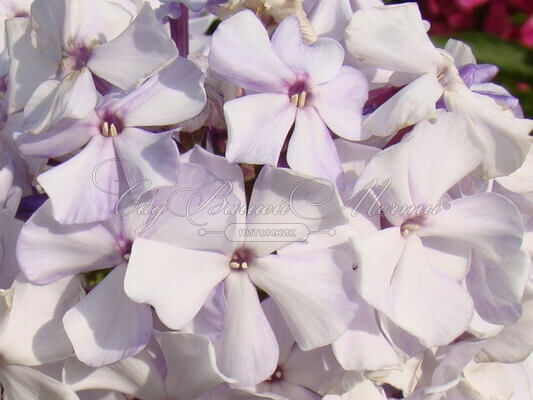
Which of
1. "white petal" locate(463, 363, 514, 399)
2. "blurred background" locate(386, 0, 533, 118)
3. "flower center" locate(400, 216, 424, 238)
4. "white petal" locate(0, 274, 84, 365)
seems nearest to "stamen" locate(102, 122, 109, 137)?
"white petal" locate(0, 274, 84, 365)

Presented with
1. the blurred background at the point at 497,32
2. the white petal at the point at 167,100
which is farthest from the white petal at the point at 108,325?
the blurred background at the point at 497,32

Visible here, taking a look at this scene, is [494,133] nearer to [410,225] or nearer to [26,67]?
[410,225]

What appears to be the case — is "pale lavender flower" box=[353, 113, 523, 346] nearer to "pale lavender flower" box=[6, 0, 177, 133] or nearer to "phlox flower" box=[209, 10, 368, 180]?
"phlox flower" box=[209, 10, 368, 180]

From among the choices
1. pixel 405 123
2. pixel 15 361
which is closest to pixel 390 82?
pixel 405 123

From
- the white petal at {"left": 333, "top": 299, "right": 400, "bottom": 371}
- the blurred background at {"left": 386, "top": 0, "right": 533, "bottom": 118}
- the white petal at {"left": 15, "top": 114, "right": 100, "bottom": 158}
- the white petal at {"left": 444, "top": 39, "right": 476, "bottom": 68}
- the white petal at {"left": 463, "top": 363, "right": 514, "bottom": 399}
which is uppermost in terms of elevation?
the white petal at {"left": 15, "top": 114, "right": 100, "bottom": 158}

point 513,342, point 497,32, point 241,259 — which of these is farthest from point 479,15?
point 241,259

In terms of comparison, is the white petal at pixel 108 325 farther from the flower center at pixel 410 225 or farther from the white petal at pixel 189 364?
the flower center at pixel 410 225

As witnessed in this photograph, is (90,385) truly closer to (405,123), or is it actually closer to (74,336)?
(74,336)
